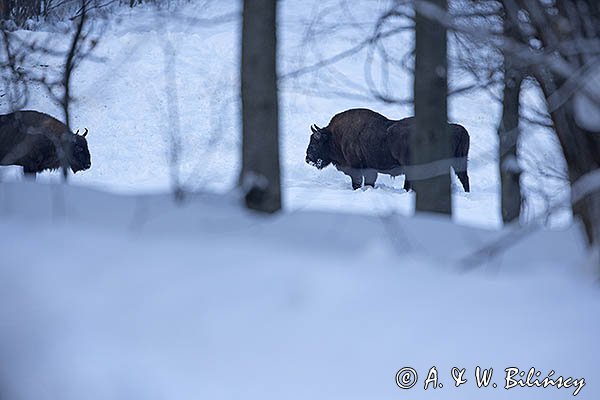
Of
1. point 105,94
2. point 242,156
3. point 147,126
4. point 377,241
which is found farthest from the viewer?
point 105,94

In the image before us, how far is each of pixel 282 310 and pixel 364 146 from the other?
575 inches

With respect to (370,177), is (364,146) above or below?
above

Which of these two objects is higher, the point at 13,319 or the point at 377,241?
the point at 377,241

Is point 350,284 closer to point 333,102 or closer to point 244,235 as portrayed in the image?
point 244,235

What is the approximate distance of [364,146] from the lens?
60.5 feet

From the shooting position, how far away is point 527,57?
4.42m

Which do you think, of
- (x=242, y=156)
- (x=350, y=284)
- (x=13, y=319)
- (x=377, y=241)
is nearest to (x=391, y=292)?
(x=350, y=284)

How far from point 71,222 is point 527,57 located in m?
2.75

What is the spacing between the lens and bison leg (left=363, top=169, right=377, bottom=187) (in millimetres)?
18067

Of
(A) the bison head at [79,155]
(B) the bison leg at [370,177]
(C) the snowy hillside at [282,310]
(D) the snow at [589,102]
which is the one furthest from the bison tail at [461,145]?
(D) the snow at [589,102]

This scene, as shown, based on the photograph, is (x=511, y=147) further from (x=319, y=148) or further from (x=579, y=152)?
(x=319, y=148)

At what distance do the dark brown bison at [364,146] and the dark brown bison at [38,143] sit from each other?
470cm

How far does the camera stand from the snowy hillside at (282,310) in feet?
12.4

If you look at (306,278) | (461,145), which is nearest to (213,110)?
(461,145)
